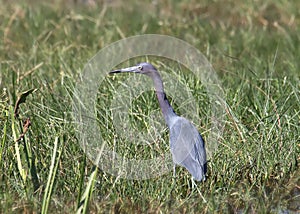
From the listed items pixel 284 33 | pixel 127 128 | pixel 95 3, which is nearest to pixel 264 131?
pixel 127 128

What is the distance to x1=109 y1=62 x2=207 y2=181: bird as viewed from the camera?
140 inches

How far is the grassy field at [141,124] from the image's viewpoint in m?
3.36

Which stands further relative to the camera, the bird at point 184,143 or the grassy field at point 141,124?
the bird at point 184,143

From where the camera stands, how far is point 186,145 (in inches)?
144

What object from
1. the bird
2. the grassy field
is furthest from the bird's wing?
the grassy field

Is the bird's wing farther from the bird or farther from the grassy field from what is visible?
the grassy field

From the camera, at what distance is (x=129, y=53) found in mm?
6020

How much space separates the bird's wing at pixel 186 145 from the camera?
361 cm

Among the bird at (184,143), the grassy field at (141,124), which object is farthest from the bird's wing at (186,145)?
the grassy field at (141,124)

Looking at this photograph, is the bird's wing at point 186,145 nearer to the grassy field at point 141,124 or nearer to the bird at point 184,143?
the bird at point 184,143

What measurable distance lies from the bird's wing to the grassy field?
101mm

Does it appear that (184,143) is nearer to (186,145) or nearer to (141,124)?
(186,145)

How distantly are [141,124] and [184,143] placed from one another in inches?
26.4

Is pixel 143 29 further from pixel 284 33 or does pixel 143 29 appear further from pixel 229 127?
pixel 229 127
